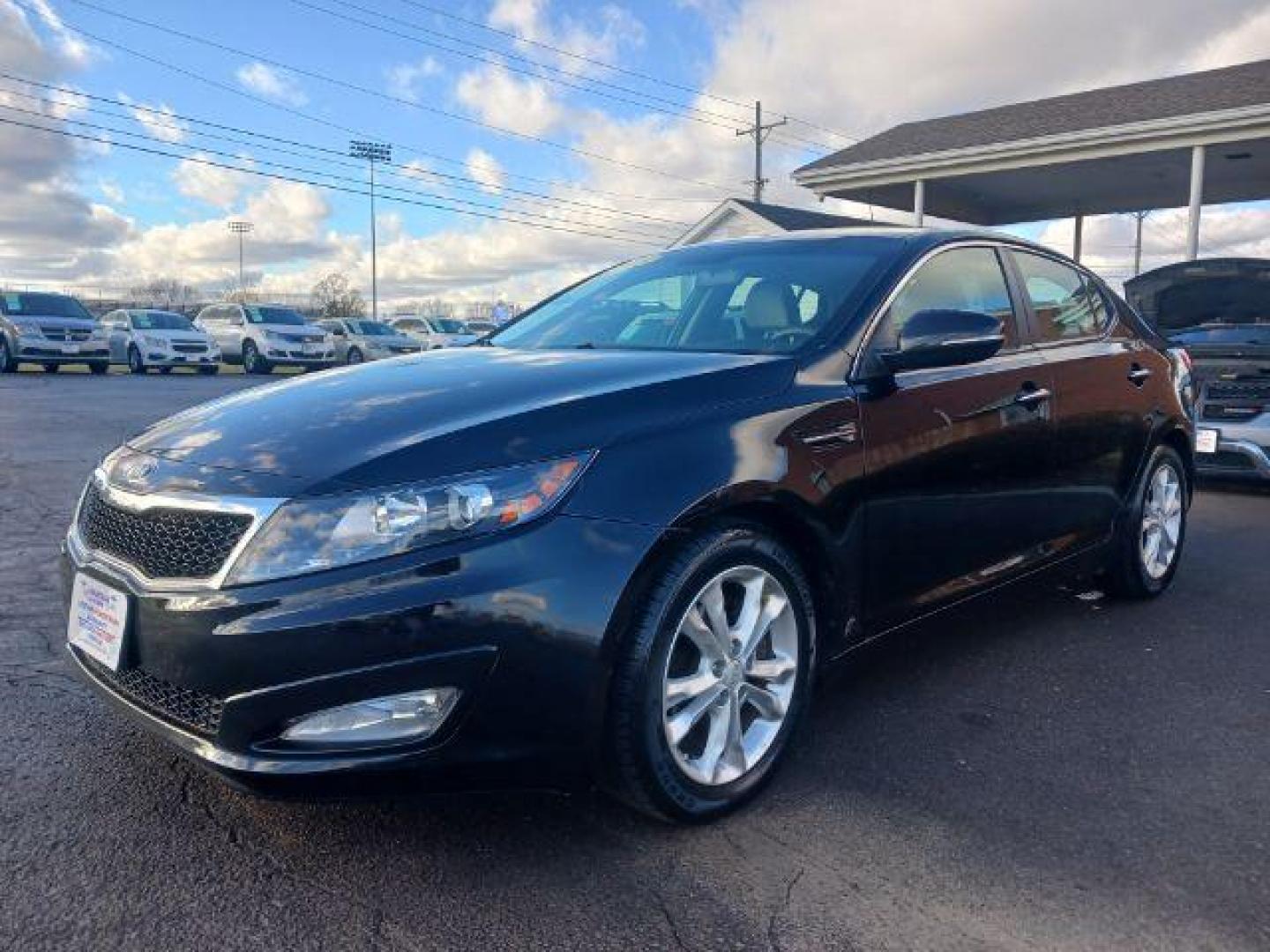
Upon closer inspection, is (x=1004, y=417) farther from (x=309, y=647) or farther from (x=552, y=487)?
(x=309, y=647)

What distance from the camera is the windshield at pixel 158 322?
78.2 ft

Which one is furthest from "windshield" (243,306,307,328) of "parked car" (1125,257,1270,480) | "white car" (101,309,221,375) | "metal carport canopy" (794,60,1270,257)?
"parked car" (1125,257,1270,480)

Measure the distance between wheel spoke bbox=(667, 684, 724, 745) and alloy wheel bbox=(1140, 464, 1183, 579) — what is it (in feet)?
9.50

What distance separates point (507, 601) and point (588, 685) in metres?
0.28

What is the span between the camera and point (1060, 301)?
14.2ft

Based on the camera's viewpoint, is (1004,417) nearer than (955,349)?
No

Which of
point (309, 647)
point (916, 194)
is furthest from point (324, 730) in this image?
point (916, 194)

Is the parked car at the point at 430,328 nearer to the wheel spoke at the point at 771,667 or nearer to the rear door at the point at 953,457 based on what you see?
the rear door at the point at 953,457

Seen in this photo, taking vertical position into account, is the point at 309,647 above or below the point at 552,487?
below

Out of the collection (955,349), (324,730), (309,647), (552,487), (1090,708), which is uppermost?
(955,349)

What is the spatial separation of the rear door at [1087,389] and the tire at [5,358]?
22379 mm

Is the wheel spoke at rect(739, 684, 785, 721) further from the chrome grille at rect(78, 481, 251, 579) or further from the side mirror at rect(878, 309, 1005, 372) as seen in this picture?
the chrome grille at rect(78, 481, 251, 579)

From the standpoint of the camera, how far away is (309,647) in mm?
2162

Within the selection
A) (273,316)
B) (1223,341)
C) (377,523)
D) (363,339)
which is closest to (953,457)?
(377,523)
